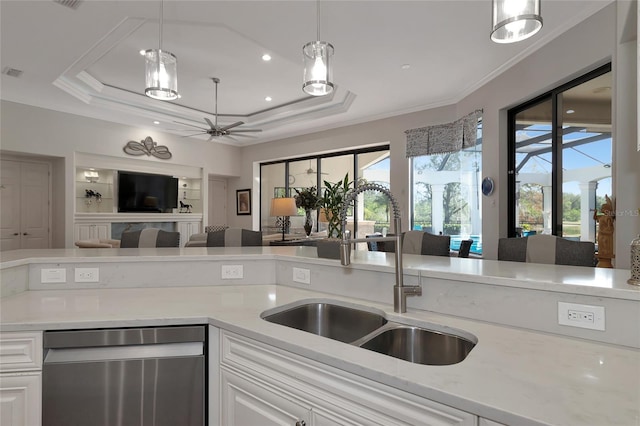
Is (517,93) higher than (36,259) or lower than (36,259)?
higher

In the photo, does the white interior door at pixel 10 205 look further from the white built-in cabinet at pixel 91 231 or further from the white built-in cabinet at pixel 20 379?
the white built-in cabinet at pixel 20 379

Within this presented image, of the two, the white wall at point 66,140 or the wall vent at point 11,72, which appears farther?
the white wall at point 66,140

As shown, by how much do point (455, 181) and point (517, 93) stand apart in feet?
5.59

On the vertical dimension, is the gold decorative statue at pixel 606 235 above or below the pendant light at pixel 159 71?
below

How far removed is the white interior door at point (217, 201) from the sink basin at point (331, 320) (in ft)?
23.8

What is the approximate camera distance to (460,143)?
15.9 feet

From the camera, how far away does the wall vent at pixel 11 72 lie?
401 centimetres

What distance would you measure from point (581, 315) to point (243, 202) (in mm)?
7747

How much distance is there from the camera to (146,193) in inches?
264

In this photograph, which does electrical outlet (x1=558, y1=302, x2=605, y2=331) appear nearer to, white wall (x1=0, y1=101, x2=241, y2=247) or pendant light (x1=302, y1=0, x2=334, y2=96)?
pendant light (x1=302, y1=0, x2=334, y2=96)

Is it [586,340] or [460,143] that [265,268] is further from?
[460,143]

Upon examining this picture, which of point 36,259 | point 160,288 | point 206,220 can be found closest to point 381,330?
point 160,288

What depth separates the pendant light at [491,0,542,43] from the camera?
1291 mm

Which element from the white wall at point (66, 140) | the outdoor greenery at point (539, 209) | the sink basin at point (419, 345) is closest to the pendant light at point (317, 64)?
the sink basin at point (419, 345)
